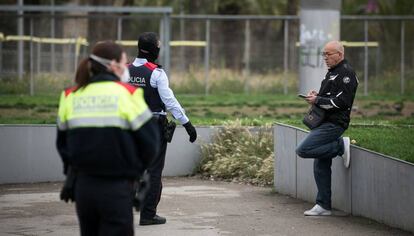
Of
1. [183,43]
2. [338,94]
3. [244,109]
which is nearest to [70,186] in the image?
[338,94]

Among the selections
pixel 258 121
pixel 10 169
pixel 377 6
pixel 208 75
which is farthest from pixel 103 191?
pixel 377 6

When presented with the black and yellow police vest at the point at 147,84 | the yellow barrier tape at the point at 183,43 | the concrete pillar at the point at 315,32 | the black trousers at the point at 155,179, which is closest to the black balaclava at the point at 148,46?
the black and yellow police vest at the point at 147,84

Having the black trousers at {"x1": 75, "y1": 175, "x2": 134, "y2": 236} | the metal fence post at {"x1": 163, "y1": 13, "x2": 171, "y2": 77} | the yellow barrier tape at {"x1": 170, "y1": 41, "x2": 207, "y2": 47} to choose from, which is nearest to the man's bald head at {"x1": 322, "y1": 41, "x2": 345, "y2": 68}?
the black trousers at {"x1": 75, "y1": 175, "x2": 134, "y2": 236}

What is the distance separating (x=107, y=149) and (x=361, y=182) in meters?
4.60

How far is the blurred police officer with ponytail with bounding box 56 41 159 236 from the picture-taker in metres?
6.25

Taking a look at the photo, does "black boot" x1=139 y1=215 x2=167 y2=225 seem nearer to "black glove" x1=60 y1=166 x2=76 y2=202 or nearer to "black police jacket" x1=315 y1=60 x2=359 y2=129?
"black police jacket" x1=315 y1=60 x2=359 y2=129

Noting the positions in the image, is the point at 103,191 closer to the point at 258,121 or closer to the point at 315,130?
the point at 315,130

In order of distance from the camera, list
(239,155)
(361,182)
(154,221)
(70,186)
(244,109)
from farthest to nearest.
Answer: (244,109) → (239,155) → (361,182) → (154,221) → (70,186)

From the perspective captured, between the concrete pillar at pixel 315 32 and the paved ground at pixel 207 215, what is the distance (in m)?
6.24

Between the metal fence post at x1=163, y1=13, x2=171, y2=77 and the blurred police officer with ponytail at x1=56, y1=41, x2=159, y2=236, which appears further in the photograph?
the metal fence post at x1=163, y1=13, x2=171, y2=77

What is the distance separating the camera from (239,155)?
45.8 ft

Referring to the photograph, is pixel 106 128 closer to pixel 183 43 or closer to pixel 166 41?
pixel 166 41

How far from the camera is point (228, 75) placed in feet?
88.7

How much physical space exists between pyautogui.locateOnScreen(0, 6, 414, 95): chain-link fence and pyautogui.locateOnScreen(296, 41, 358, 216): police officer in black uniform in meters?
14.5
